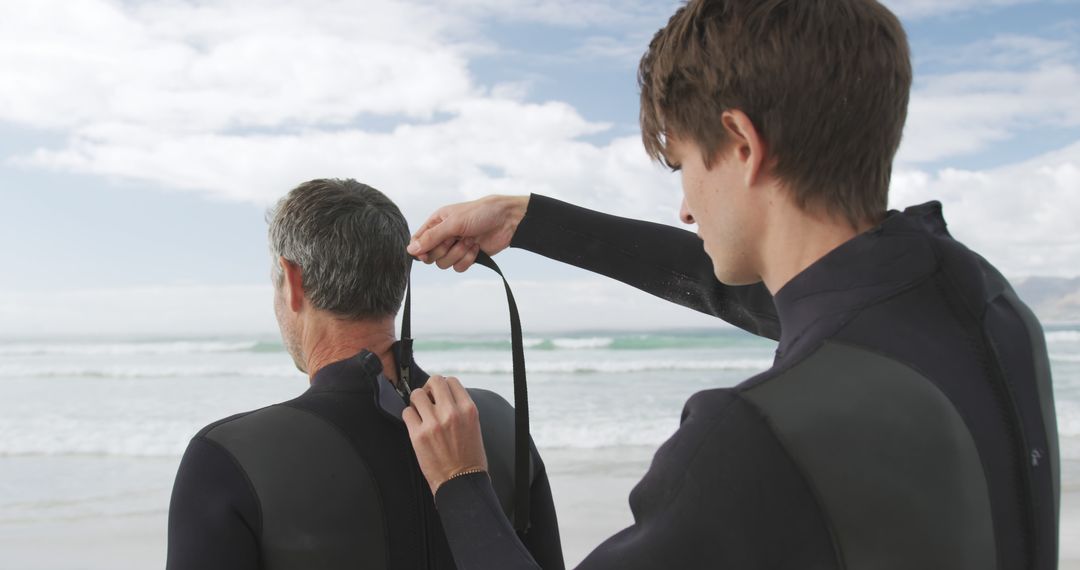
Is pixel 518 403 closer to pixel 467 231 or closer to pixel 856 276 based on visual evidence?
pixel 467 231

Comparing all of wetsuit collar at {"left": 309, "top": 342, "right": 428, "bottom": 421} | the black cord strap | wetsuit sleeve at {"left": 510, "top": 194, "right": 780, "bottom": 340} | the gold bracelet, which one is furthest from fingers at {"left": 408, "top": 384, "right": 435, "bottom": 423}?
wetsuit sleeve at {"left": 510, "top": 194, "right": 780, "bottom": 340}

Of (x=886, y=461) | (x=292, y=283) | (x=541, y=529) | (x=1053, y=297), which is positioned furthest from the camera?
(x=1053, y=297)

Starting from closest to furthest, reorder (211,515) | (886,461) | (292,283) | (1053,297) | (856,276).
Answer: (886,461) → (856,276) → (211,515) → (292,283) → (1053,297)

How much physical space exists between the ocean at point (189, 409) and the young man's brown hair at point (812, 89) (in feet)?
15.8

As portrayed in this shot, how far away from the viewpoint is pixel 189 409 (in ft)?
35.6

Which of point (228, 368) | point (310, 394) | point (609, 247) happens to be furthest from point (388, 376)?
point (228, 368)

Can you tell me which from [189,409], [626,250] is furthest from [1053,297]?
[626,250]

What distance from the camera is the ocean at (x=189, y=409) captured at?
20.0 ft

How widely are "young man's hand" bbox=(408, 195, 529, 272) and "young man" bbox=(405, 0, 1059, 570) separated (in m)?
0.58

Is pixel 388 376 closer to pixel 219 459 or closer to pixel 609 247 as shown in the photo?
pixel 219 459

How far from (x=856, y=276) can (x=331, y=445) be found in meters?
1.04

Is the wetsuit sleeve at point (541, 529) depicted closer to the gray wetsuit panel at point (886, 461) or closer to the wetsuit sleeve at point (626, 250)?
the wetsuit sleeve at point (626, 250)

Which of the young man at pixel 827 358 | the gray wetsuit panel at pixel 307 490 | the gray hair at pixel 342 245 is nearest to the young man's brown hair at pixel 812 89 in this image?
the young man at pixel 827 358

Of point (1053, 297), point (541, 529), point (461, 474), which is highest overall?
point (1053, 297)
